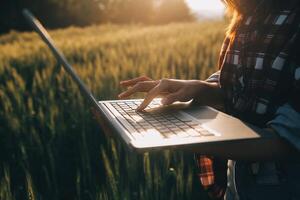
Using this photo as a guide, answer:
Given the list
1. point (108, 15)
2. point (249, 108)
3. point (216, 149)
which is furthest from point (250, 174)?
point (108, 15)

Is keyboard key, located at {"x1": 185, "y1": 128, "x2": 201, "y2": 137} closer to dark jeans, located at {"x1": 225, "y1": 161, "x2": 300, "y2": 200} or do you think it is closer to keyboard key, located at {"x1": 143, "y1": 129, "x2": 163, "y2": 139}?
keyboard key, located at {"x1": 143, "y1": 129, "x2": 163, "y2": 139}

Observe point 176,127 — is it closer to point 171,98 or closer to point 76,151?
point 171,98

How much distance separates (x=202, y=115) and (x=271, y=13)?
24 centimetres

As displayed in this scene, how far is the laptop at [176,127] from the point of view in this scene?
61 centimetres

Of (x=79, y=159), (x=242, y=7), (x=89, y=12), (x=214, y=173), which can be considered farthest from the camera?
(x=89, y=12)

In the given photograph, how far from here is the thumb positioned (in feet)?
2.70

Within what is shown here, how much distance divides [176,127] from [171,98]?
0.12 meters

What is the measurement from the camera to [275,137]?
25.4 inches

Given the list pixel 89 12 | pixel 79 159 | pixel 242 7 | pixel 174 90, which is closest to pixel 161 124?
pixel 174 90

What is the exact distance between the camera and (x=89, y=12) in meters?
27.4

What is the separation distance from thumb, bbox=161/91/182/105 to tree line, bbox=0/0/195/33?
23.5 meters

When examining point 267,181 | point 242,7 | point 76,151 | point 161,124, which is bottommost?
point 76,151

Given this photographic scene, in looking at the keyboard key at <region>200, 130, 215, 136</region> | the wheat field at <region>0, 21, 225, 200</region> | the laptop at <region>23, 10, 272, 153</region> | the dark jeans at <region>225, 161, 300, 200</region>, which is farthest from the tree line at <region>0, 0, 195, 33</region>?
the keyboard key at <region>200, 130, 215, 136</region>

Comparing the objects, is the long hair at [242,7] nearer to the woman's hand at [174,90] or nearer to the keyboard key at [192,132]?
the woman's hand at [174,90]
